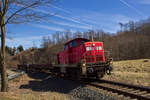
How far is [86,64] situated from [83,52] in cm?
116

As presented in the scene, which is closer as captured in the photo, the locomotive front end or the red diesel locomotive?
the red diesel locomotive

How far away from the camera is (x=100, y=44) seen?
12117 millimetres

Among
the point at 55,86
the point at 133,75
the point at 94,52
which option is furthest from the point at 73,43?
the point at 133,75

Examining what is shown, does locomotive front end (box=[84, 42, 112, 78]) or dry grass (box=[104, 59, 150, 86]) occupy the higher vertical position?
locomotive front end (box=[84, 42, 112, 78])

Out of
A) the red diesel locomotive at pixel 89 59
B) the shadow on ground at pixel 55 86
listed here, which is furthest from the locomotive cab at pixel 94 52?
the shadow on ground at pixel 55 86

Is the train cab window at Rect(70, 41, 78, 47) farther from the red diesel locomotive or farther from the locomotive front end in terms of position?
the locomotive front end

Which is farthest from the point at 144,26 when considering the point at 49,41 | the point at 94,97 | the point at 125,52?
the point at 94,97

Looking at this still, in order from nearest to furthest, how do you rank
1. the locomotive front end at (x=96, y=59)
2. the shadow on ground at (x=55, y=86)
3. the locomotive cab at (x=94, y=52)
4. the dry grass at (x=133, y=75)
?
the shadow on ground at (x=55, y=86) → the dry grass at (x=133, y=75) → the locomotive front end at (x=96, y=59) → the locomotive cab at (x=94, y=52)

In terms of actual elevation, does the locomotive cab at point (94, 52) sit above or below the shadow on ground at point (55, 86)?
above

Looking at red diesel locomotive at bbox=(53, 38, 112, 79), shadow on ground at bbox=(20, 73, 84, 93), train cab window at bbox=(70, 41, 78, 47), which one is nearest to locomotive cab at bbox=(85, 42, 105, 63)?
red diesel locomotive at bbox=(53, 38, 112, 79)

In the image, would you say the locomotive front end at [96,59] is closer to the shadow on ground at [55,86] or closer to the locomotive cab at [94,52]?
the locomotive cab at [94,52]

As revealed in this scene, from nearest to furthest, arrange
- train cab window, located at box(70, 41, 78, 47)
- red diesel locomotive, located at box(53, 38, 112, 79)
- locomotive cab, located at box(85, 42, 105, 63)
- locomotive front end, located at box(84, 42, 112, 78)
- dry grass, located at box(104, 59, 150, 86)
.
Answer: red diesel locomotive, located at box(53, 38, 112, 79), dry grass, located at box(104, 59, 150, 86), locomotive front end, located at box(84, 42, 112, 78), locomotive cab, located at box(85, 42, 105, 63), train cab window, located at box(70, 41, 78, 47)

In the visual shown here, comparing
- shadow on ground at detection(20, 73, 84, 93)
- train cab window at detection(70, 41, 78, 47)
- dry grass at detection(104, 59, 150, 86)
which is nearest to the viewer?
shadow on ground at detection(20, 73, 84, 93)

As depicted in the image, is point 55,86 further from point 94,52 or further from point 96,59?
point 94,52
